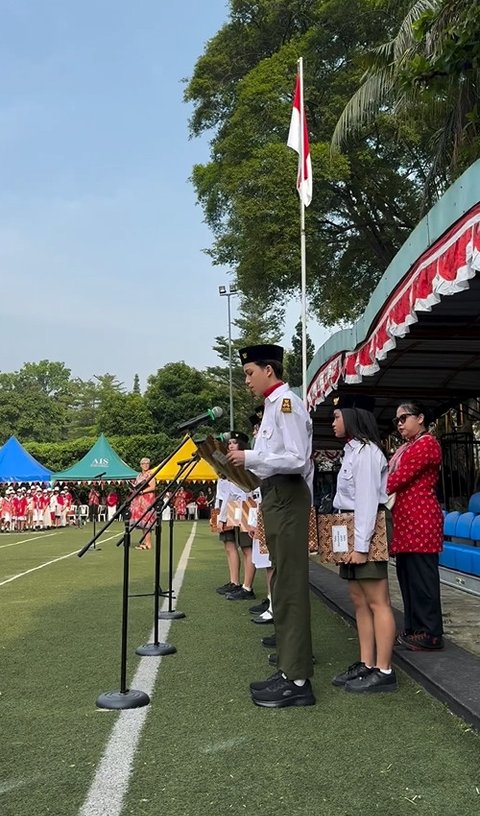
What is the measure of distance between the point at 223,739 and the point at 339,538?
4.68ft

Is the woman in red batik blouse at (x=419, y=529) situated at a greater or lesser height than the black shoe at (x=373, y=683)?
greater

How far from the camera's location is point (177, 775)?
126 inches

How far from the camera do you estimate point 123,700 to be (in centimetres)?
429

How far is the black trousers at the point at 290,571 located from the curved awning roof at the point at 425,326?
157 cm

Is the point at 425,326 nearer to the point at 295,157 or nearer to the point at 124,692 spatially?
the point at 124,692

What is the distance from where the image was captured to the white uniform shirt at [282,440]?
4242 mm

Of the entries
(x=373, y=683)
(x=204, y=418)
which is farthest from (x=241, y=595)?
(x=204, y=418)

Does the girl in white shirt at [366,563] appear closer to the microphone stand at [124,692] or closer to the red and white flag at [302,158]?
the microphone stand at [124,692]

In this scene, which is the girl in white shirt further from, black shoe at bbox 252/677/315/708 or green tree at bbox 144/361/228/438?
green tree at bbox 144/361/228/438

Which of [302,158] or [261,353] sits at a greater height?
[302,158]

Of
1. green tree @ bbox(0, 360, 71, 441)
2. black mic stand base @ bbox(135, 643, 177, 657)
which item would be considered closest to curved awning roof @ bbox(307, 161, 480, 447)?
black mic stand base @ bbox(135, 643, 177, 657)

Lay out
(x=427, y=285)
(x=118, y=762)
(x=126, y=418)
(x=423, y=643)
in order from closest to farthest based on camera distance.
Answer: (x=118, y=762) < (x=427, y=285) < (x=423, y=643) < (x=126, y=418)

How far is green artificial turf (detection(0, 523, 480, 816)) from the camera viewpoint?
2.96 m

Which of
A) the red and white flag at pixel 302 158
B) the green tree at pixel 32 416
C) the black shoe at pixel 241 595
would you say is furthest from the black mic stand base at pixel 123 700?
the green tree at pixel 32 416
